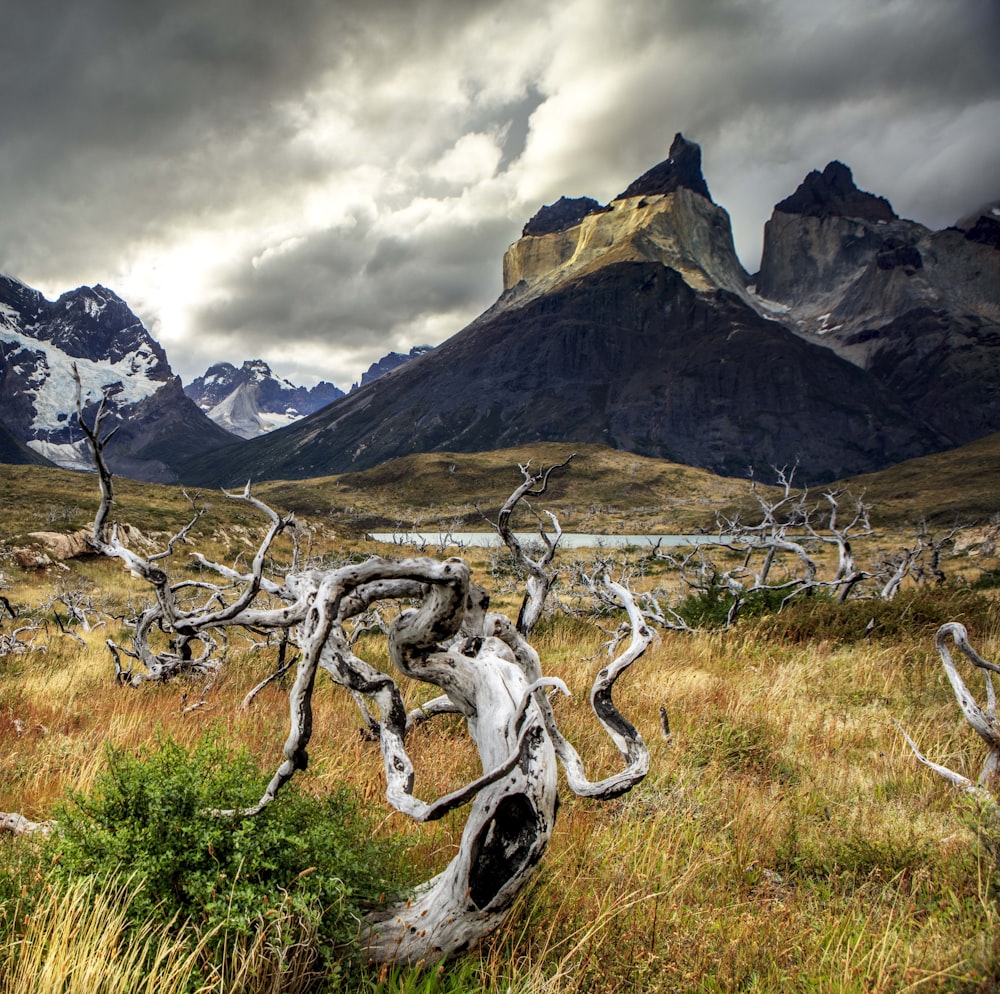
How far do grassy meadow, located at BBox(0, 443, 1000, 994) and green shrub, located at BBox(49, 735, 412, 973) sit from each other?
38 millimetres

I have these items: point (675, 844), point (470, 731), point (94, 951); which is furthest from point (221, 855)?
point (675, 844)

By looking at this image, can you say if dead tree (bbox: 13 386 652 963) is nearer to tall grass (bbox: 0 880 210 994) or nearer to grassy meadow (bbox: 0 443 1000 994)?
grassy meadow (bbox: 0 443 1000 994)

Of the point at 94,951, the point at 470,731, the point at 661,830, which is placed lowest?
the point at 661,830

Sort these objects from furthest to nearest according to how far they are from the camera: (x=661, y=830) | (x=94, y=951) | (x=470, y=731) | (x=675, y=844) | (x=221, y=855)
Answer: (x=661, y=830) < (x=675, y=844) < (x=470, y=731) < (x=221, y=855) < (x=94, y=951)

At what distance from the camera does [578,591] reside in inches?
957

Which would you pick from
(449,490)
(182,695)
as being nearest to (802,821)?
(182,695)

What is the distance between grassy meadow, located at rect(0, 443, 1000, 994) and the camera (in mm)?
2057

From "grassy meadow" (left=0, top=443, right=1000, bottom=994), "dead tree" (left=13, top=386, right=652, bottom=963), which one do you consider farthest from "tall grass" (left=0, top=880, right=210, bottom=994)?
"dead tree" (left=13, top=386, right=652, bottom=963)

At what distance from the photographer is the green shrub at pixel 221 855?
82.1 inches

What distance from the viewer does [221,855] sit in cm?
233

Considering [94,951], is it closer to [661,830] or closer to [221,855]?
[221,855]

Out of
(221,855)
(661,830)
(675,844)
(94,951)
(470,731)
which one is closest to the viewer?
(94,951)

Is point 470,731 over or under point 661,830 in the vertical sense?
over

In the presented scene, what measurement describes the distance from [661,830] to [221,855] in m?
2.50
